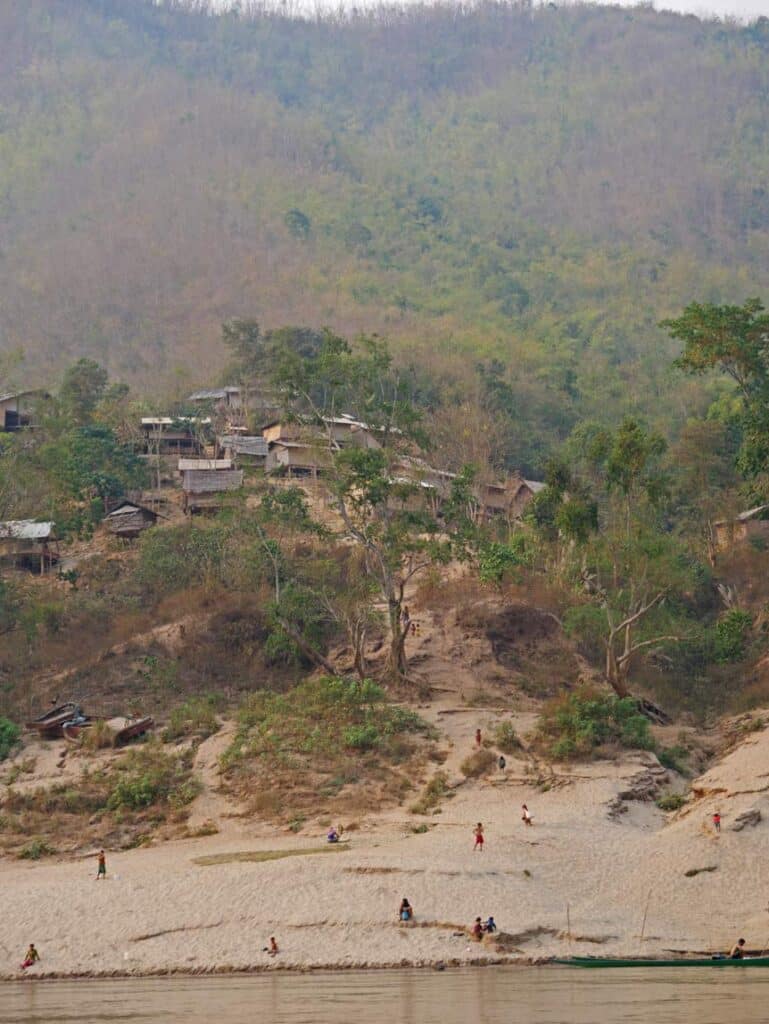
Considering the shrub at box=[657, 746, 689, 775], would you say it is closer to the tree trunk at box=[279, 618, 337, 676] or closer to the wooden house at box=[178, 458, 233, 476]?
the tree trunk at box=[279, 618, 337, 676]

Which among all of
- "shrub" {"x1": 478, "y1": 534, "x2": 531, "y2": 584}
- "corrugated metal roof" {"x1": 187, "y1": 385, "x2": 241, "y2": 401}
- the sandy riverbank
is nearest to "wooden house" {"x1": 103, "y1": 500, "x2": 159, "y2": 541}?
"corrugated metal roof" {"x1": 187, "y1": 385, "x2": 241, "y2": 401}

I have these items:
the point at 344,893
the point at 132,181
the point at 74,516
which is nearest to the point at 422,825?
the point at 344,893

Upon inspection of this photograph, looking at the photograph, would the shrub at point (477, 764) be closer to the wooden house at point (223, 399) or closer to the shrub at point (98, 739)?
the shrub at point (98, 739)

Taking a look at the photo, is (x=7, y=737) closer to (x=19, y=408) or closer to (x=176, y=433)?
(x=176, y=433)

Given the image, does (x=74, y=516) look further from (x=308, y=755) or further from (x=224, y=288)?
(x=224, y=288)

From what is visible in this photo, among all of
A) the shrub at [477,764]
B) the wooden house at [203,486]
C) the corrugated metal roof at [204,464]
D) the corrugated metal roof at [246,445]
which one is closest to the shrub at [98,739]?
the shrub at [477,764]

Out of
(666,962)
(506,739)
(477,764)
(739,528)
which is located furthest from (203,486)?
(666,962)
